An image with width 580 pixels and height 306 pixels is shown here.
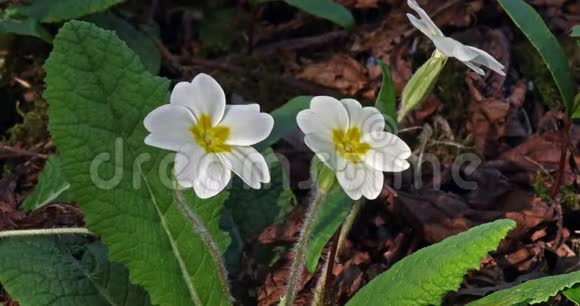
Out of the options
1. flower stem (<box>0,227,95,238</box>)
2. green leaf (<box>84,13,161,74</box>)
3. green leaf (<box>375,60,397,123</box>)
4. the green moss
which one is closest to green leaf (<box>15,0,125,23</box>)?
green leaf (<box>84,13,161,74</box>)

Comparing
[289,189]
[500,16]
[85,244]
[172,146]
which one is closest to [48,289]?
[85,244]

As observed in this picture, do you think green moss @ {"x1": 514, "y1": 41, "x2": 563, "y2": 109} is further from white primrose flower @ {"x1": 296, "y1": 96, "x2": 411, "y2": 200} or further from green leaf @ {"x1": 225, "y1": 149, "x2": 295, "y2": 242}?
white primrose flower @ {"x1": 296, "y1": 96, "x2": 411, "y2": 200}

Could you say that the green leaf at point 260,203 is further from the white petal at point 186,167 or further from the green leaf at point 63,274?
the white petal at point 186,167

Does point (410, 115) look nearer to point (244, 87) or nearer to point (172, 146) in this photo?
point (244, 87)

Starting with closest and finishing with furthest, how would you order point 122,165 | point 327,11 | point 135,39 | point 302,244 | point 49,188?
point 302,244, point 122,165, point 49,188, point 327,11, point 135,39

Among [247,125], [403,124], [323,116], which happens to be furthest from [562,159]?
[247,125]

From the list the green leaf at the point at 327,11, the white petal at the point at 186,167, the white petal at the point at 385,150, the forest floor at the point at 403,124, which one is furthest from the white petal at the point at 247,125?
the green leaf at the point at 327,11

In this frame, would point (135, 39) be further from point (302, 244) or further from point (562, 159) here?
point (562, 159)
